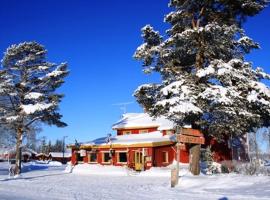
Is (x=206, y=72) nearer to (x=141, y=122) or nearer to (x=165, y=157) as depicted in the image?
(x=165, y=157)

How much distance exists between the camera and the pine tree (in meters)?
23.6

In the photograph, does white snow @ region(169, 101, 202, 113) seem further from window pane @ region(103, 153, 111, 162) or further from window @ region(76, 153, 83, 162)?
window @ region(76, 153, 83, 162)

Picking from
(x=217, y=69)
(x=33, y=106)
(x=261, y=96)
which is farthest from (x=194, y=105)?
(x=33, y=106)

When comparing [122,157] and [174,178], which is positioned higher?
[122,157]

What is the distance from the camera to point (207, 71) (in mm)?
23516

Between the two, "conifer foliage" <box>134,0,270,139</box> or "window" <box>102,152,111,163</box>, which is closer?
"conifer foliage" <box>134,0,270,139</box>

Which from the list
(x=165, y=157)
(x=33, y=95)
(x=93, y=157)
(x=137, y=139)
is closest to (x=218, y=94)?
(x=33, y=95)

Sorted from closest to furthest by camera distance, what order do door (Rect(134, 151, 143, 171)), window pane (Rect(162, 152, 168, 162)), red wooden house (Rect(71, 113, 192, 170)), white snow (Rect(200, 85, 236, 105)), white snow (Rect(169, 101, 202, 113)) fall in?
white snow (Rect(169, 101, 202, 113))
white snow (Rect(200, 85, 236, 105))
door (Rect(134, 151, 143, 171))
red wooden house (Rect(71, 113, 192, 170))
window pane (Rect(162, 152, 168, 162))

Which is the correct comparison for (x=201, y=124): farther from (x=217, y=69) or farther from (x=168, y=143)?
(x=168, y=143)

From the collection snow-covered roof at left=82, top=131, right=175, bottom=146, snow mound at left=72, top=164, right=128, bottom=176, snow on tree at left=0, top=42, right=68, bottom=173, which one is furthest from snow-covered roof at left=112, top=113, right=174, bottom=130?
snow on tree at left=0, top=42, right=68, bottom=173

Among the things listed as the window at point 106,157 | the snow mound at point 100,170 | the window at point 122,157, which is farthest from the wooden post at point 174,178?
the window at point 106,157

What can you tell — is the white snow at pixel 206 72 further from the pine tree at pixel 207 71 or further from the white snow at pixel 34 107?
the white snow at pixel 34 107

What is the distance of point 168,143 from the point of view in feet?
130

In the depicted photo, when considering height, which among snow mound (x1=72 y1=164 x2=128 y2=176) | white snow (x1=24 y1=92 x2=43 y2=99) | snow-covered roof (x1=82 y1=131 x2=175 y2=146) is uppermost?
white snow (x1=24 y1=92 x2=43 y2=99)
